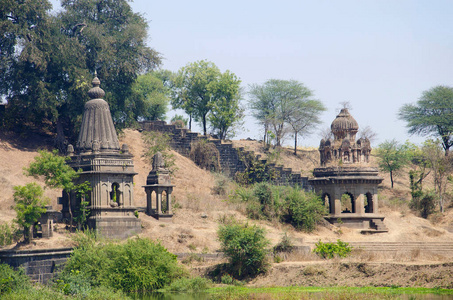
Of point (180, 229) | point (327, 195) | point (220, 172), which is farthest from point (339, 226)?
point (220, 172)

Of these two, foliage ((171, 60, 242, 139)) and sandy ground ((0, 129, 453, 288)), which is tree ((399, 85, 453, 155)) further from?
foliage ((171, 60, 242, 139))

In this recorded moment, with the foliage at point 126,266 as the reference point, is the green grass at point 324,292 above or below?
below

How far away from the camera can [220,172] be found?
190 ft

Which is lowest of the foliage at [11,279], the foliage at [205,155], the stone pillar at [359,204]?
the foliage at [11,279]

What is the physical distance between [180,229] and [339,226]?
35.2 feet

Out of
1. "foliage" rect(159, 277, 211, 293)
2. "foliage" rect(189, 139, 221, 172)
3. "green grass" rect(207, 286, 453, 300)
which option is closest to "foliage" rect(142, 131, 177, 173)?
"foliage" rect(189, 139, 221, 172)

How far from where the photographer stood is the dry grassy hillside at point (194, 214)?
39031 millimetres

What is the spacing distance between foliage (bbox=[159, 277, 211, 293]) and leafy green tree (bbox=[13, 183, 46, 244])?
21.4 feet

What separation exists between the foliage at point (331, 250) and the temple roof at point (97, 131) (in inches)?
457

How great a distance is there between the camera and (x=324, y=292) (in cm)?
3067

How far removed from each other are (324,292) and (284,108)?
1508 inches

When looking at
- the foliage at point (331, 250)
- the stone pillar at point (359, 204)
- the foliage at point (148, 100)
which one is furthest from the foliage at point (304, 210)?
the foliage at point (148, 100)

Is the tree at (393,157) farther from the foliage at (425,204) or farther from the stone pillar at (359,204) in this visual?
the stone pillar at (359,204)

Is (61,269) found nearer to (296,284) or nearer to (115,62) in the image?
(296,284)
